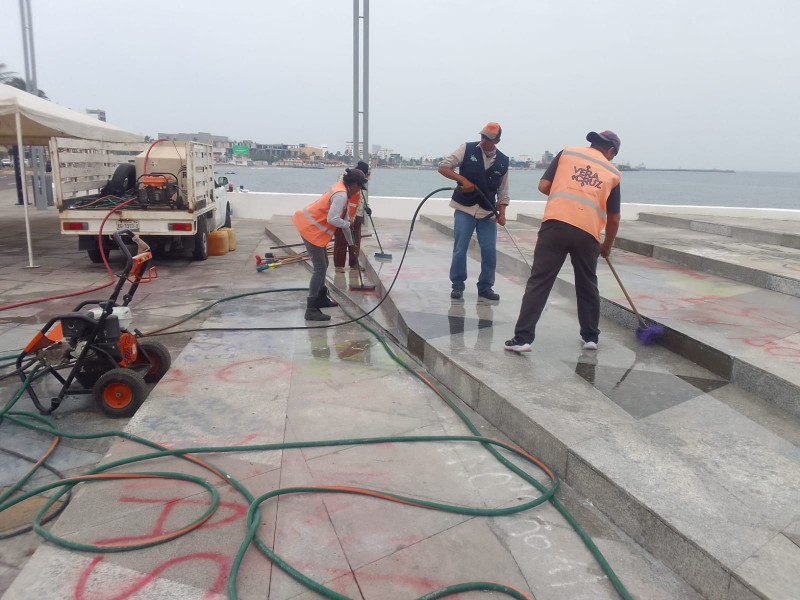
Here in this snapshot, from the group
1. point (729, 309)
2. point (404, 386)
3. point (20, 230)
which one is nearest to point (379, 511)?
point (404, 386)

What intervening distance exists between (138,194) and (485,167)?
228 inches

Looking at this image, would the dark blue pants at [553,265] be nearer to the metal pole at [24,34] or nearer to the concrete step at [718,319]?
the concrete step at [718,319]

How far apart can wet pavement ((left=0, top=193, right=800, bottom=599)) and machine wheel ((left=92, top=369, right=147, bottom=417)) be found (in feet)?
0.43

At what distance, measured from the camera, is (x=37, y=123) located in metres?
9.45

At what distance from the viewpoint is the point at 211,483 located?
301 centimetres

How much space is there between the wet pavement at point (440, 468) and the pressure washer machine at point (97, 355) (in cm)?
16

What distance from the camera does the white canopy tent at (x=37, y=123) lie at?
8.50 m

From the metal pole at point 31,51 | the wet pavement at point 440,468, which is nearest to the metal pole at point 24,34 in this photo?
the metal pole at point 31,51

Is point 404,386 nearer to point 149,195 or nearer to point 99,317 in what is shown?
point 99,317

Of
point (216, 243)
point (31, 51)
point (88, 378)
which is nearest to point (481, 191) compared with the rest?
point (88, 378)

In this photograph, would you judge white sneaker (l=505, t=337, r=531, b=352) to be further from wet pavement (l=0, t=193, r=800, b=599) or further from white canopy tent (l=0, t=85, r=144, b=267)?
white canopy tent (l=0, t=85, r=144, b=267)

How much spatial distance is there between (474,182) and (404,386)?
2.41 metres

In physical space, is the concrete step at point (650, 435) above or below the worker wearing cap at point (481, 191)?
below

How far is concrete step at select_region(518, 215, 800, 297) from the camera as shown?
6.47 metres
